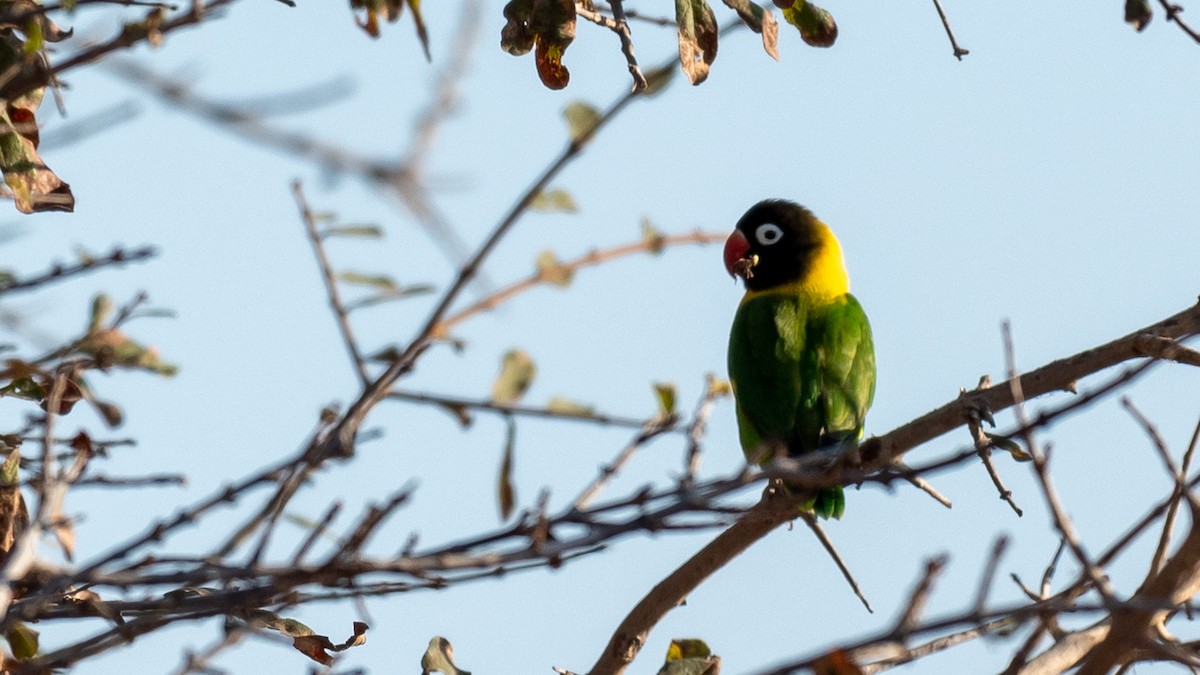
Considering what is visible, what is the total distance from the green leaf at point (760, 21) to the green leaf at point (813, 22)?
0.12 metres

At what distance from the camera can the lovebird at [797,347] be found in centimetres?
482

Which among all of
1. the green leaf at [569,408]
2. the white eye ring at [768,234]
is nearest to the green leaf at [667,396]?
the green leaf at [569,408]

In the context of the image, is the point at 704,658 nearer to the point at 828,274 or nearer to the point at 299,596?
the point at 299,596

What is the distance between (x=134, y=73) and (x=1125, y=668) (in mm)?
2478

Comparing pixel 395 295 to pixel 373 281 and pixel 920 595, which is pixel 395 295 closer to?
pixel 373 281

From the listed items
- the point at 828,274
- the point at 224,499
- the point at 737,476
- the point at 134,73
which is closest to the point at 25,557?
the point at 224,499

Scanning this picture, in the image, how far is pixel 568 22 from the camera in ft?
9.18

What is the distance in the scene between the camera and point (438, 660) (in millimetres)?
2666

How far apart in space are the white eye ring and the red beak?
58 millimetres

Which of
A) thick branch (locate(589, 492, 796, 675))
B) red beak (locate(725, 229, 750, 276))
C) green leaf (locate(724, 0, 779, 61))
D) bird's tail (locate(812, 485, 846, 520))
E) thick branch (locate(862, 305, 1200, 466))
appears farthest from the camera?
red beak (locate(725, 229, 750, 276))

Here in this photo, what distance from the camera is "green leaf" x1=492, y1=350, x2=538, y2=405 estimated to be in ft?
12.3

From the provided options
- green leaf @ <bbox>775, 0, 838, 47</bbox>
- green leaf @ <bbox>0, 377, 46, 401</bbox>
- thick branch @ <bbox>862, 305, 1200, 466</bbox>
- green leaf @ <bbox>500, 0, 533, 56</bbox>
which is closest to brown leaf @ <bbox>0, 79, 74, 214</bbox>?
green leaf @ <bbox>0, 377, 46, 401</bbox>

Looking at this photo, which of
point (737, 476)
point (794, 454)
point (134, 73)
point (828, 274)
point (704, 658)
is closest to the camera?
point (737, 476)

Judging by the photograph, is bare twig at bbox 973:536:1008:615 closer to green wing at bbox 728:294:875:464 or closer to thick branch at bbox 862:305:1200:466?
thick branch at bbox 862:305:1200:466
